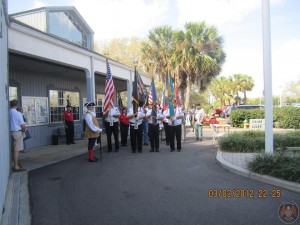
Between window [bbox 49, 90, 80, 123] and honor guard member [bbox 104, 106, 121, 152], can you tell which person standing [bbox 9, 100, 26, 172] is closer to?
honor guard member [bbox 104, 106, 121, 152]

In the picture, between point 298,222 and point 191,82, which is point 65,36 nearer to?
point 191,82

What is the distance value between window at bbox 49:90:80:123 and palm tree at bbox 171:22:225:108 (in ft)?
30.6

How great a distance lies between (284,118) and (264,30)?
42.1 feet

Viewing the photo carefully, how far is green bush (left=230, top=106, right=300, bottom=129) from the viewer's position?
1812cm

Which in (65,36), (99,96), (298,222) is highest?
(65,36)

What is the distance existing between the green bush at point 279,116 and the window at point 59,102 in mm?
11512

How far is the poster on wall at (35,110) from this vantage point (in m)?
12.9

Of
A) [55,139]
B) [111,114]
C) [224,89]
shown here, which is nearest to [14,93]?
[55,139]

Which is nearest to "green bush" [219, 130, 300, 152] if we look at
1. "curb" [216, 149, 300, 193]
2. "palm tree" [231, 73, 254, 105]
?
"curb" [216, 149, 300, 193]

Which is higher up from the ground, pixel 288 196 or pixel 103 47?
pixel 103 47

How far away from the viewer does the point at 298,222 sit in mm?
4207

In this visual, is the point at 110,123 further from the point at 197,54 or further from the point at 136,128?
the point at 197,54

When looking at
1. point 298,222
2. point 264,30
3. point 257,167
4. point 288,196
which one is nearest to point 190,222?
point 298,222

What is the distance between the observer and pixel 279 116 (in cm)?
1914
